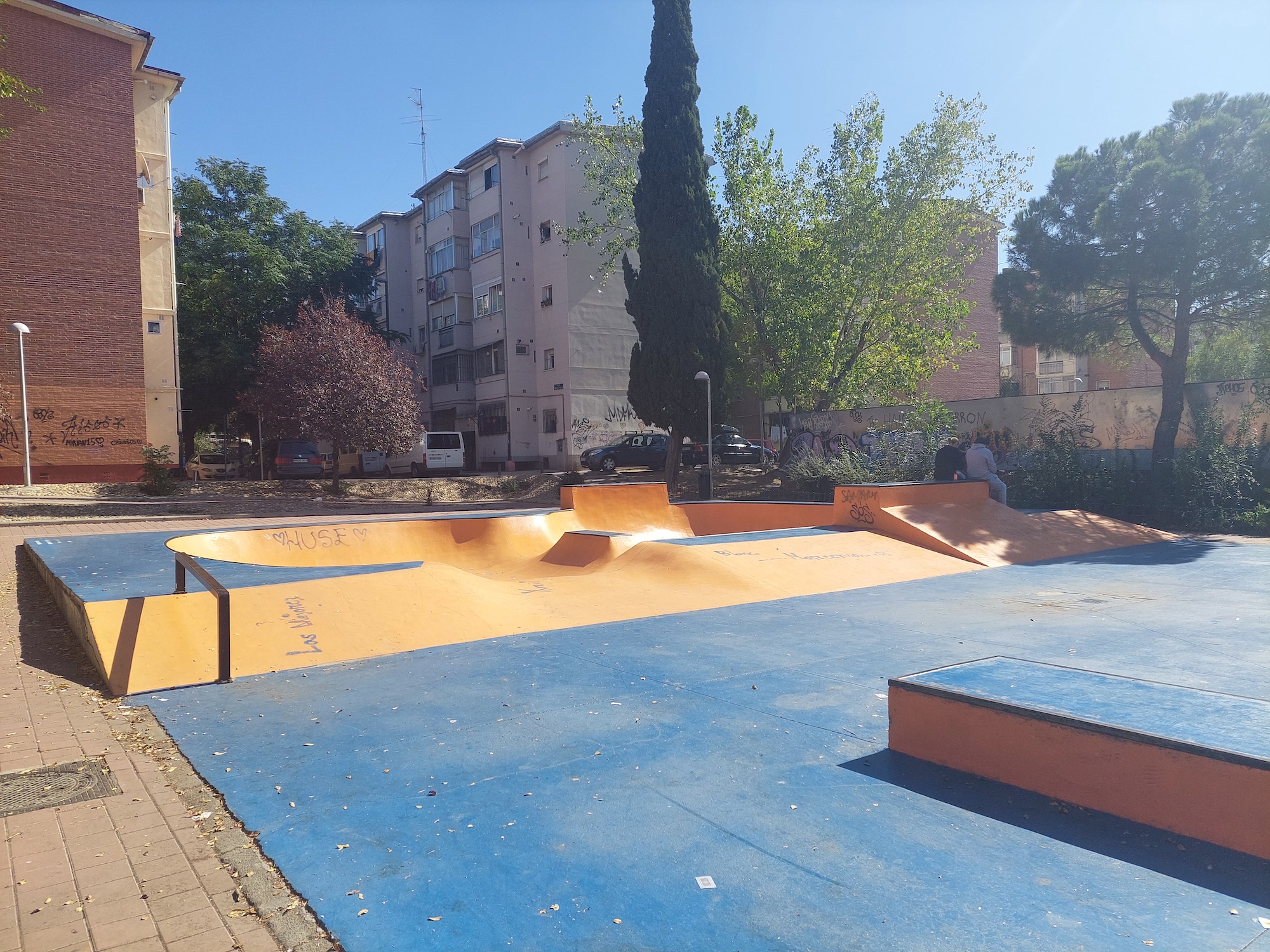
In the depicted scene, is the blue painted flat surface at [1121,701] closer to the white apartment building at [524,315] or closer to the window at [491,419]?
the white apartment building at [524,315]

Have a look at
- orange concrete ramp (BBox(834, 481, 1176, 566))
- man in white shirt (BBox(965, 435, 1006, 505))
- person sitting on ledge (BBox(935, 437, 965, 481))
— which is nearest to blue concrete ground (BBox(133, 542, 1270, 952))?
orange concrete ramp (BBox(834, 481, 1176, 566))

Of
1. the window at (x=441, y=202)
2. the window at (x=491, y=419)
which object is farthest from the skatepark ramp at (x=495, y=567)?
the window at (x=441, y=202)

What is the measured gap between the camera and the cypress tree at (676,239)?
23.2 m

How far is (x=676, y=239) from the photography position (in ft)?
76.3

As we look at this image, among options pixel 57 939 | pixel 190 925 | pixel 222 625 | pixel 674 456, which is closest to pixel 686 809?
pixel 190 925

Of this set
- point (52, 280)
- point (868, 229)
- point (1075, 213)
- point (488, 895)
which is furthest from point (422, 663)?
point (52, 280)

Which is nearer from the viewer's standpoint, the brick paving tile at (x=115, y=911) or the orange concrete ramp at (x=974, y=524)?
the brick paving tile at (x=115, y=911)

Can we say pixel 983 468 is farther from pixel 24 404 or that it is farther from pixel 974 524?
pixel 24 404

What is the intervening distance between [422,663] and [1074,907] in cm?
477

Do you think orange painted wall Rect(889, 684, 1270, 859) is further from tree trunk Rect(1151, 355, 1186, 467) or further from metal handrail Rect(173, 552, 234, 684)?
tree trunk Rect(1151, 355, 1186, 467)

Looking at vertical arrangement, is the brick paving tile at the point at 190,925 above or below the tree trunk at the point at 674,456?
below

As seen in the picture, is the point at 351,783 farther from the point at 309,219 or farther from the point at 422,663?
the point at 309,219

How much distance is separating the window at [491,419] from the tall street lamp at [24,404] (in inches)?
707

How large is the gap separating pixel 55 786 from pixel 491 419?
3429 centimetres
